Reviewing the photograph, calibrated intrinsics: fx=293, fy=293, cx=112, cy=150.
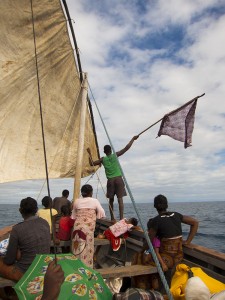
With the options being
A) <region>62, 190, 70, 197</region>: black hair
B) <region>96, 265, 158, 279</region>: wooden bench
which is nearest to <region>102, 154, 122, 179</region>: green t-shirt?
<region>62, 190, 70, 197</region>: black hair

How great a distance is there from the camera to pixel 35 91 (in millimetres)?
8070

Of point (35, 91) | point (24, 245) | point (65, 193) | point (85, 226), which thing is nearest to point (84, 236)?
point (85, 226)

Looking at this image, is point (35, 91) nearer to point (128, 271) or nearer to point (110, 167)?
point (110, 167)

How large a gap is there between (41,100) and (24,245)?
18.1 feet

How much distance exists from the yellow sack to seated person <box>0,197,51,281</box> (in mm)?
1906

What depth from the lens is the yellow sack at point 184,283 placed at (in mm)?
3902

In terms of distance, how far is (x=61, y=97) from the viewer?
30.7ft

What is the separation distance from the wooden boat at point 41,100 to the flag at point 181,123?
2.62 metres

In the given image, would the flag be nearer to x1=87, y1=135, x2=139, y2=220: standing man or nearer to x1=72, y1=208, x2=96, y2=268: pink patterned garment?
x1=87, y1=135, x2=139, y2=220: standing man

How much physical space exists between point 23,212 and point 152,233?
2.07m

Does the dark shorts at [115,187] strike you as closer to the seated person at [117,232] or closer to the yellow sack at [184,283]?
the seated person at [117,232]

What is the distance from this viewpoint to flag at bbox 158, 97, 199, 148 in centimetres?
732

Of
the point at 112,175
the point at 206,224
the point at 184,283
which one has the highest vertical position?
the point at 112,175

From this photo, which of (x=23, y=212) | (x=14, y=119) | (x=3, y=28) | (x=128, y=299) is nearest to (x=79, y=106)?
(x=14, y=119)
